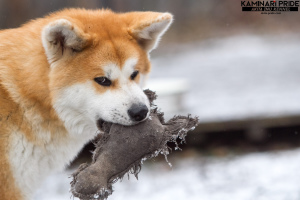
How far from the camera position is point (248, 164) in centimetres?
609

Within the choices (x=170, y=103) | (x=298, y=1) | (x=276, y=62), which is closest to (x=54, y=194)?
(x=170, y=103)

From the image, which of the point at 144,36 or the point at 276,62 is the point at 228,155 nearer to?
the point at 144,36

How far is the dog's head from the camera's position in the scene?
326 cm

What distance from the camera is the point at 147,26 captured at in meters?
3.56

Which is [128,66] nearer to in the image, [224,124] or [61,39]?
[61,39]

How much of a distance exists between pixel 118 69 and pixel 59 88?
405 millimetres

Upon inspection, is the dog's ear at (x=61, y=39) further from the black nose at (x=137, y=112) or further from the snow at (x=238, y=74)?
the snow at (x=238, y=74)

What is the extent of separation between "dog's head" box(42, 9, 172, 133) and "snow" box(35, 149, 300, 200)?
2147 millimetres

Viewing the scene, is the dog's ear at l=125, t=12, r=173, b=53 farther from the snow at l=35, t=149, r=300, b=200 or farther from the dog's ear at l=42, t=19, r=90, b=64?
the snow at l=35, t=149, r=300, b=200

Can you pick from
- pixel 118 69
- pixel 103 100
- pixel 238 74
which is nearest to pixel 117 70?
pixel 118 69

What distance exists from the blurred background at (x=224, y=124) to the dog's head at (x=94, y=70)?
2.20 meters

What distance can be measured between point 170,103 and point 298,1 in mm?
6243

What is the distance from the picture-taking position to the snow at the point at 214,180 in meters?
5.29

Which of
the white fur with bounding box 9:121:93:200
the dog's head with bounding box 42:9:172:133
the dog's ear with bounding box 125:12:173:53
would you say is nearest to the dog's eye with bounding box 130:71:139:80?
the dog's head with bounding box 42:9:172:133
